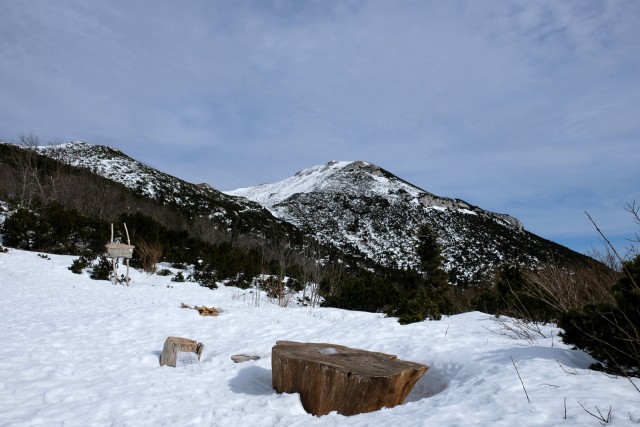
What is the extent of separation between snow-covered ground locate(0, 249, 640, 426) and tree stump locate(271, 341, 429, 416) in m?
0.18

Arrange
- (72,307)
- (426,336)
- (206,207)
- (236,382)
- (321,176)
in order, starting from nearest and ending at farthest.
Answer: (236,382)
(426,336)
(72,307)
(206,207)
(321,176)

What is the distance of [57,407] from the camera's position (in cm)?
416

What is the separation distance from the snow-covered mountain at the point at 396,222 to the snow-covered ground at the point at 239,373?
35.4 metres

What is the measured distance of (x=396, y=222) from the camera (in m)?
57.8

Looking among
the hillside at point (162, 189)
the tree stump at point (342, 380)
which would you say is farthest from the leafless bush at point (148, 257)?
the hillside at point (162, 189)

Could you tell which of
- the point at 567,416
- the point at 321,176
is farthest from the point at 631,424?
the point at 321,176

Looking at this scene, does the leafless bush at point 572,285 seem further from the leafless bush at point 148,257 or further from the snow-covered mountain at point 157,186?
the snow-covered mountain at point 157,186

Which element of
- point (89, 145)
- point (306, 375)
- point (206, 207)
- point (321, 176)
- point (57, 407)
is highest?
point (321, 176)

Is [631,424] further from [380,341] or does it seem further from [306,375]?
[380,341]

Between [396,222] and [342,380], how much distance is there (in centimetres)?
5519

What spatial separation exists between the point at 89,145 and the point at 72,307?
160 ft

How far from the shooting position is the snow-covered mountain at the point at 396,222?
1886 inches

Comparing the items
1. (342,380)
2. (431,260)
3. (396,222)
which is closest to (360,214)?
(396,222)

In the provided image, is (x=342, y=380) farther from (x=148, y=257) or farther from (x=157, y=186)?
(x=157, y=186)
